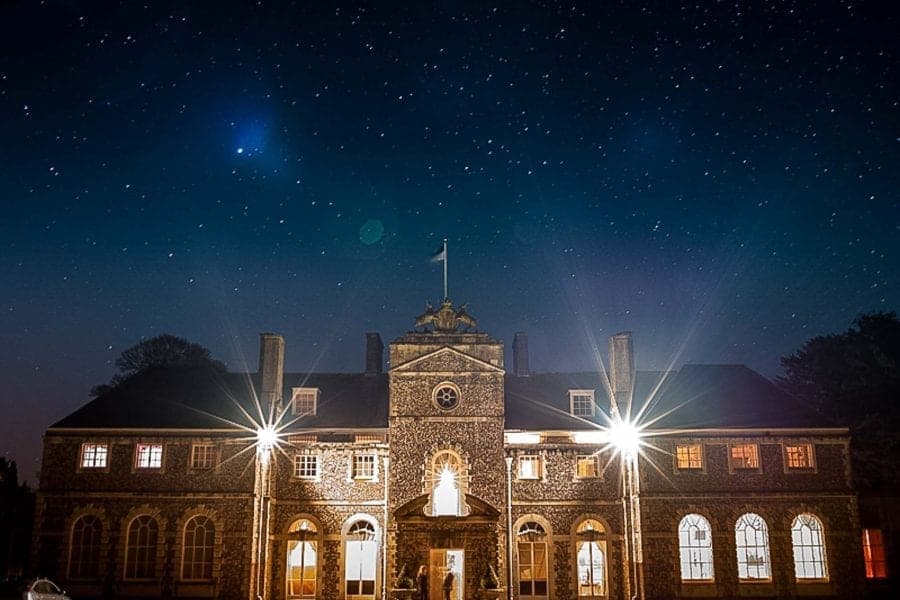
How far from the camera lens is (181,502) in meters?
36.3

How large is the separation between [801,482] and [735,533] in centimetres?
387

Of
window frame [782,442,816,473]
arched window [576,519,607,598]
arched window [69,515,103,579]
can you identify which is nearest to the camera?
arched window [69,515,103,579]

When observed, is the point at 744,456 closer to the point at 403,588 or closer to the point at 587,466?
the point at 587,466

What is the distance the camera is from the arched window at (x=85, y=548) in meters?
35.5

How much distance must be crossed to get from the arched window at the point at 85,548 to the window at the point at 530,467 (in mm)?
19044

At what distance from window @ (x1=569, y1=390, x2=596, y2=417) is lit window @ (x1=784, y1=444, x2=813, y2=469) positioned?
8.99m

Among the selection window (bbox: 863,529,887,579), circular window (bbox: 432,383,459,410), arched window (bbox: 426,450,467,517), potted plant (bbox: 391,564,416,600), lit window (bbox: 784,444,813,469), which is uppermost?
circular window (bbox: 432,383,459,410)

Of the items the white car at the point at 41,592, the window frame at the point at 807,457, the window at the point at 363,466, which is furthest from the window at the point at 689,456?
the white car at the point at 41,592

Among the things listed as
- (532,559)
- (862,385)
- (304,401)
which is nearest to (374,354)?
(304,401)

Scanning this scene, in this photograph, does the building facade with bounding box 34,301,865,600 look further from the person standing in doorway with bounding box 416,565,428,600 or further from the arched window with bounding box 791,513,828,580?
the person standing in doorway with bounding box 416,565,428,600

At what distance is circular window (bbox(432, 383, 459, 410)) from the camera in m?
37.2

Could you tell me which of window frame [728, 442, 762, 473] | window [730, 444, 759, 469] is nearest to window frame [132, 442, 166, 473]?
window frame [728, 442, 762, 473]

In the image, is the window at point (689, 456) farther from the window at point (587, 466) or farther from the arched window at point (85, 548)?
the arched window at point (85, 548)

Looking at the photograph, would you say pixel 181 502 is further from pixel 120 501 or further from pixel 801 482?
pixel 801 482
